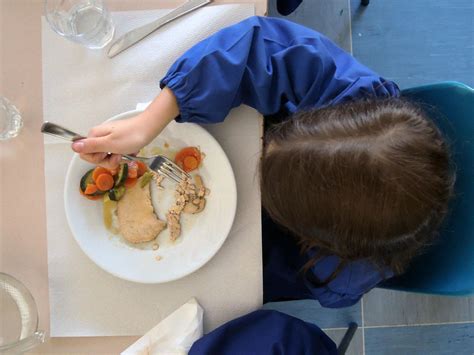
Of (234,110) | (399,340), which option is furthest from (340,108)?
(399,340)

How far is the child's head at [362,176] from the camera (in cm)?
56

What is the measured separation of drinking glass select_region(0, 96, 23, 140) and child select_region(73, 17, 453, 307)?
15 centimetres

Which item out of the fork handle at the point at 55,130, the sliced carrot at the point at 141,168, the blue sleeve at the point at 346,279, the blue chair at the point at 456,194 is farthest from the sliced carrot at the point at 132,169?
the blue chair at the point at 456,194

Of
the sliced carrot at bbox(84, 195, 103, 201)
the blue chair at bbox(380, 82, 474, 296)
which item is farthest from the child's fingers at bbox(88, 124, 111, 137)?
the blue chair at bbox(380, 82, 474, 296)

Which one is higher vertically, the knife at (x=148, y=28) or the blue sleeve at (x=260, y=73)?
the knife at (x=148, y=28)

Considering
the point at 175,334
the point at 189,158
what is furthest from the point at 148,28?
the point at 175,334

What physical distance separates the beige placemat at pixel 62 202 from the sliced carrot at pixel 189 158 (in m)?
0.04

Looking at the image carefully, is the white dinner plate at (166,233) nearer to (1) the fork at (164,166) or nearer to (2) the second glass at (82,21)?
(1) the fork at (164,166)

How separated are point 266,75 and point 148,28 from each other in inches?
8.0

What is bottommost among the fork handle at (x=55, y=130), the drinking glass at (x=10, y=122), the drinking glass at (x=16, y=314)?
the drinking glass at (x=16, y=314)

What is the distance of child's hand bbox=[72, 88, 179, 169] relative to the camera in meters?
0.66

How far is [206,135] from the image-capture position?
69 centimetres

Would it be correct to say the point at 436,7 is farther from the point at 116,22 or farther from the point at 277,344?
the point at 277,344

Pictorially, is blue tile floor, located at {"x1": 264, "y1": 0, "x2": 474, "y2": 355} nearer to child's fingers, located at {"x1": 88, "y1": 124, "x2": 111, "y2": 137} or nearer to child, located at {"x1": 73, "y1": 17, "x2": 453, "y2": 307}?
child, located at {"x1": 73, "y1": 17, "x2": 453, "y2": 307}
